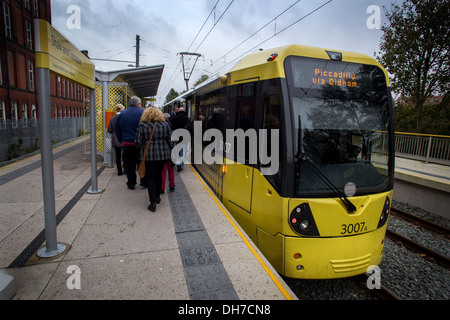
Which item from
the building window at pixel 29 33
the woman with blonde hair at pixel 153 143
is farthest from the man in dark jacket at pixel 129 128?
the building window at pixel 29 33

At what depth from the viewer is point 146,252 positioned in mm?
3301

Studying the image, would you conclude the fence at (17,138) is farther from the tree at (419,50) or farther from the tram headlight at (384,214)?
the tree at (419,50)

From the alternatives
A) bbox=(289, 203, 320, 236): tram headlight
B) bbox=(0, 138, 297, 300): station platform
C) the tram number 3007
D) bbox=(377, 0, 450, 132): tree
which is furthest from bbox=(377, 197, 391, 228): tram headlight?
bbox=(377, 0, 450, 132): tree

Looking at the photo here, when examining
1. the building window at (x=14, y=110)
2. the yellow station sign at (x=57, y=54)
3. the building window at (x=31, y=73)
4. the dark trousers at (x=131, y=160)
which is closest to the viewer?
the yellow station sign at (x=57, y=54)

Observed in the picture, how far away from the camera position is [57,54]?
3066mm

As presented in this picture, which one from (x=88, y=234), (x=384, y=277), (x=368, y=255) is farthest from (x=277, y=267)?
(x=88, y=234)

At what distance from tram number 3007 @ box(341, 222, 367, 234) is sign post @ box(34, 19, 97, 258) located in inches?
131

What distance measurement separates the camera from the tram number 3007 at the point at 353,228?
11.0 feet

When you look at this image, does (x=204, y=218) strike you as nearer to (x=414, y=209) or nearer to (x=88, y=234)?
(x=88, y=234)

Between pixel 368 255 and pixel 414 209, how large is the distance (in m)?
5.48

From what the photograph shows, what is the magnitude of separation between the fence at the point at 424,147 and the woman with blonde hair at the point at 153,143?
10044 millimetres

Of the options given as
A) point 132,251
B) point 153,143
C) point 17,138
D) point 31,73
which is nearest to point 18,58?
point 31,73

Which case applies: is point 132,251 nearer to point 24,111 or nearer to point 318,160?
point 318,160

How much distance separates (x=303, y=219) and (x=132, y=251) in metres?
2.06
